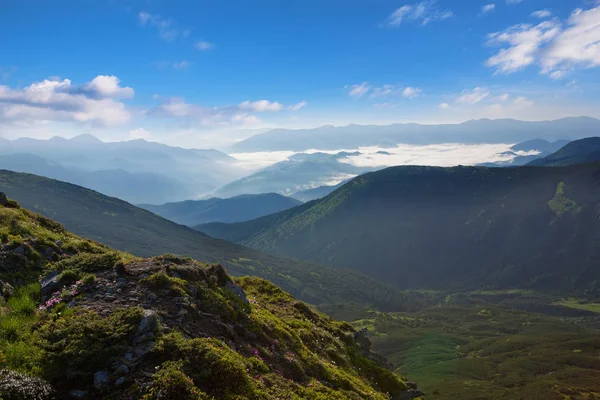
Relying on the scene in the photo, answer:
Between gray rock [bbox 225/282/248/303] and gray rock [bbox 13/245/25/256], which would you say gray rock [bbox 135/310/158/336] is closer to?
gray rock [bbox 225/282/248/303]

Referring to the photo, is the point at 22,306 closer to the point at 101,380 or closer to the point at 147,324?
the point at 147,324

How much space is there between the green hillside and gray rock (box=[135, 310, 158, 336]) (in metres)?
0.05

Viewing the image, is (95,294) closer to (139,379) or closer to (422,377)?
(139,379)

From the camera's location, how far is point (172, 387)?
13.8m

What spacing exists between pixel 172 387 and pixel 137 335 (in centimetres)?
335

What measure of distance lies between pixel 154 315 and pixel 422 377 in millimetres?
207842

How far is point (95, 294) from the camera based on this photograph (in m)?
19.1

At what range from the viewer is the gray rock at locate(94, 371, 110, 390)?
13.8 m

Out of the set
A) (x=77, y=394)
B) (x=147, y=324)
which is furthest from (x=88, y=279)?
(x=77, y=394)

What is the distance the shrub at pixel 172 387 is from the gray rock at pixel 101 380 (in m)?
1.72

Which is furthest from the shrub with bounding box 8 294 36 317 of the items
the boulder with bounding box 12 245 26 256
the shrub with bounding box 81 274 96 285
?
the boulder with bounding box 12 245 26 256

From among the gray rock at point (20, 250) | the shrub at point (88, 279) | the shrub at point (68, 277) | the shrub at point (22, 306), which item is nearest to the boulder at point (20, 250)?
the gray rock at point (20, 250)

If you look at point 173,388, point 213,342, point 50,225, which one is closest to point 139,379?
point 173,388

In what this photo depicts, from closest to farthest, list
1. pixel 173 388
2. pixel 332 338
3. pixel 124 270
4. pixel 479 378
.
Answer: pixel 173 388, pixel 124 270, pixel 332 338, pixel 479 378
